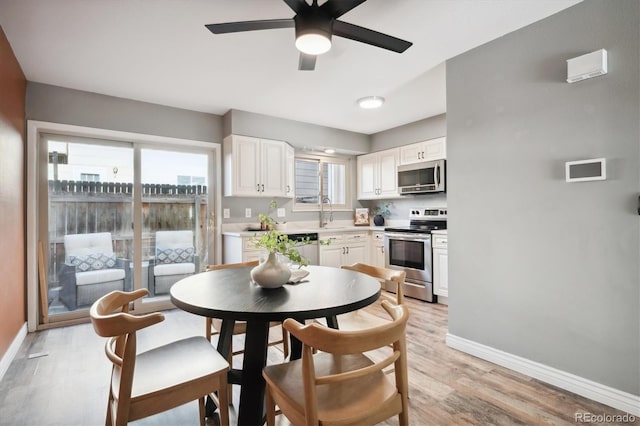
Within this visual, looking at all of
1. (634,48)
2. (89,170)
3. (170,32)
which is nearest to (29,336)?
(89,170)

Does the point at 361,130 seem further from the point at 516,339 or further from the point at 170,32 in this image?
the point at 516,339

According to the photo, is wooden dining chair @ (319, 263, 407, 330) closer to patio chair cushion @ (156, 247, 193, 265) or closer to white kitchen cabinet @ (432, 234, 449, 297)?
white kitchen cabinet @ (432, 234, 449, 297)

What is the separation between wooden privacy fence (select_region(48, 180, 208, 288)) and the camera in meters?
3.33

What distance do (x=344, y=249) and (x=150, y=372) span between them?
348 centimetres

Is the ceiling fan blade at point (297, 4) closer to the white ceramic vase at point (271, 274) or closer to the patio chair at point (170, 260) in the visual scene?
the white ceramic vase at point (271, 274)

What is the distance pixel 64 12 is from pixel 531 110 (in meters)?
3.15

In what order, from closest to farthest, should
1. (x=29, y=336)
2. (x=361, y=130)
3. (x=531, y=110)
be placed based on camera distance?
(x=531, y=110) → (x=29, y=336) → (x=361, y=130)

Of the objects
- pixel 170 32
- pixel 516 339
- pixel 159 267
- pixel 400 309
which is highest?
pixel 170 32

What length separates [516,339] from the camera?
2.30 metres

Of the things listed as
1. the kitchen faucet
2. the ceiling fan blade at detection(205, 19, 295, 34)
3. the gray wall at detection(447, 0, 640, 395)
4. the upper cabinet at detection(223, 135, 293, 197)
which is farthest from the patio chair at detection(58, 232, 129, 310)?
the gray wall at detection(447, 0, 640, 395)

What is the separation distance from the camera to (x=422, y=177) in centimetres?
442

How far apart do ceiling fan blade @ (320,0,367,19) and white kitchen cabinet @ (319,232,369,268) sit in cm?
299

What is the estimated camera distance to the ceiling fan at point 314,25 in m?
1.71

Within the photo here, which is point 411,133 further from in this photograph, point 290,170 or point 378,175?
point 290,170
